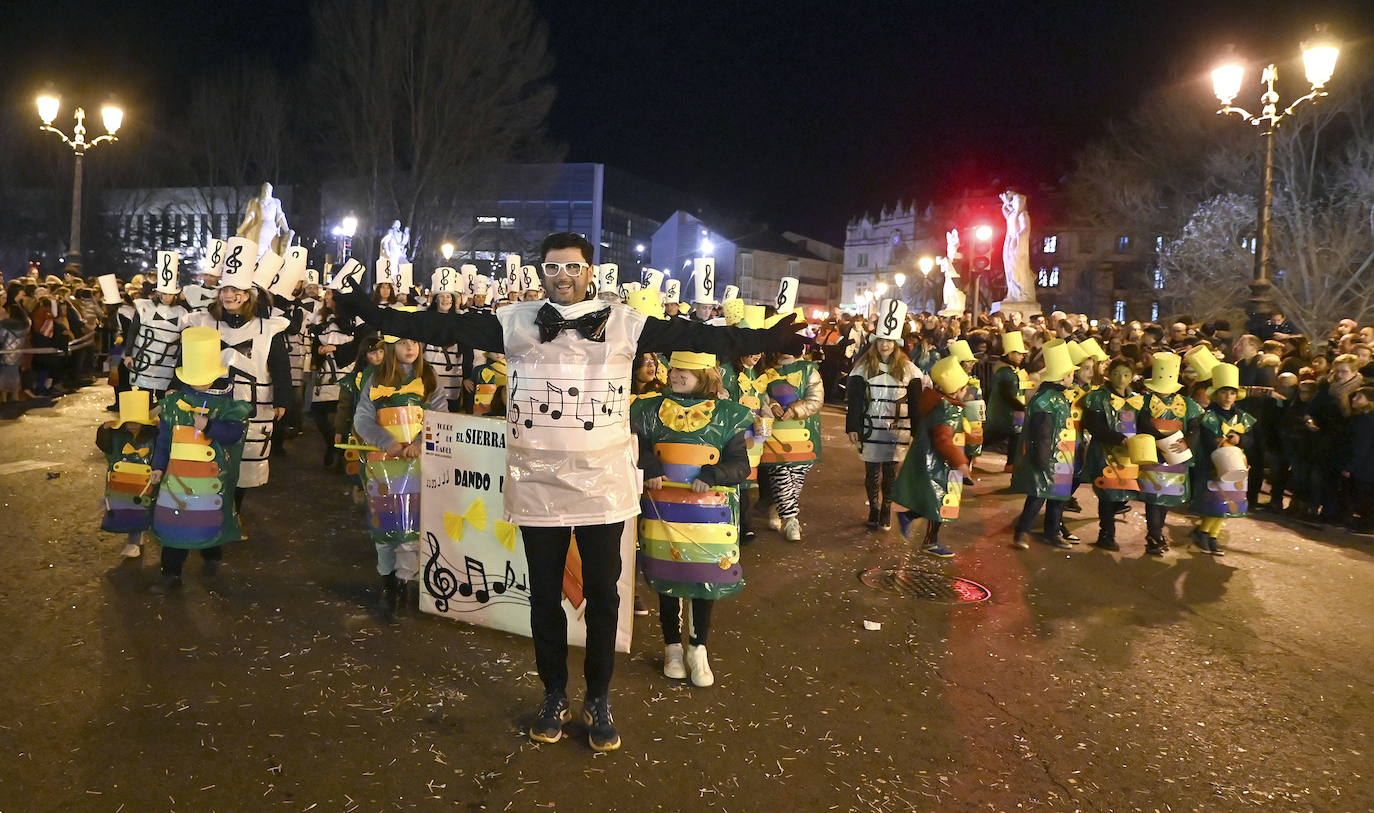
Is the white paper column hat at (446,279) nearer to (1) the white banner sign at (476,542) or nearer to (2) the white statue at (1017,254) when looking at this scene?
(1) the white banner sign at (476,542)

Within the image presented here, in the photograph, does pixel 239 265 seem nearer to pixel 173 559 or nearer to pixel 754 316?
pixel 173 559

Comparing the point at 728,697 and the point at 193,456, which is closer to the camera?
the point at 728,697

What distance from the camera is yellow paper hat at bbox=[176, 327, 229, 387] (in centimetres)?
602

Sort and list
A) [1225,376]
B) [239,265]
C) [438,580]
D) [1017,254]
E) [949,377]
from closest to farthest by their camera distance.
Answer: [438,580]
[239,265]
[949,377]
[1225,376]
[1017,254]

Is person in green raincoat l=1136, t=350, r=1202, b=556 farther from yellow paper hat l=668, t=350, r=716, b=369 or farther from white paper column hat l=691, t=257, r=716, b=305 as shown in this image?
yellow paper hat l=668, t=350, r=716, b=369

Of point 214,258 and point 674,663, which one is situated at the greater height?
point 214,258

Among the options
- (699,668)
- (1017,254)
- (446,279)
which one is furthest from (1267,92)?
(1017,254)

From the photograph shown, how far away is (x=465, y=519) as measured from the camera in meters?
5.44

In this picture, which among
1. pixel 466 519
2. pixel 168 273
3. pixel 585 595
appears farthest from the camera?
pixel 168 273

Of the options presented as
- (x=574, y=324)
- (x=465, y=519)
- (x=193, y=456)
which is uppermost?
(x=574, y=324)

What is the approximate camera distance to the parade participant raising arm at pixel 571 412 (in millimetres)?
3912

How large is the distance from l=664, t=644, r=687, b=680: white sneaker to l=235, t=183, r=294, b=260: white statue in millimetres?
4758

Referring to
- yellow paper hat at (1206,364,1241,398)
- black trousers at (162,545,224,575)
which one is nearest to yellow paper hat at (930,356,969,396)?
yellow paper hat at (1206,364,1241,398)

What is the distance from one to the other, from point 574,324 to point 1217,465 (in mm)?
7297
